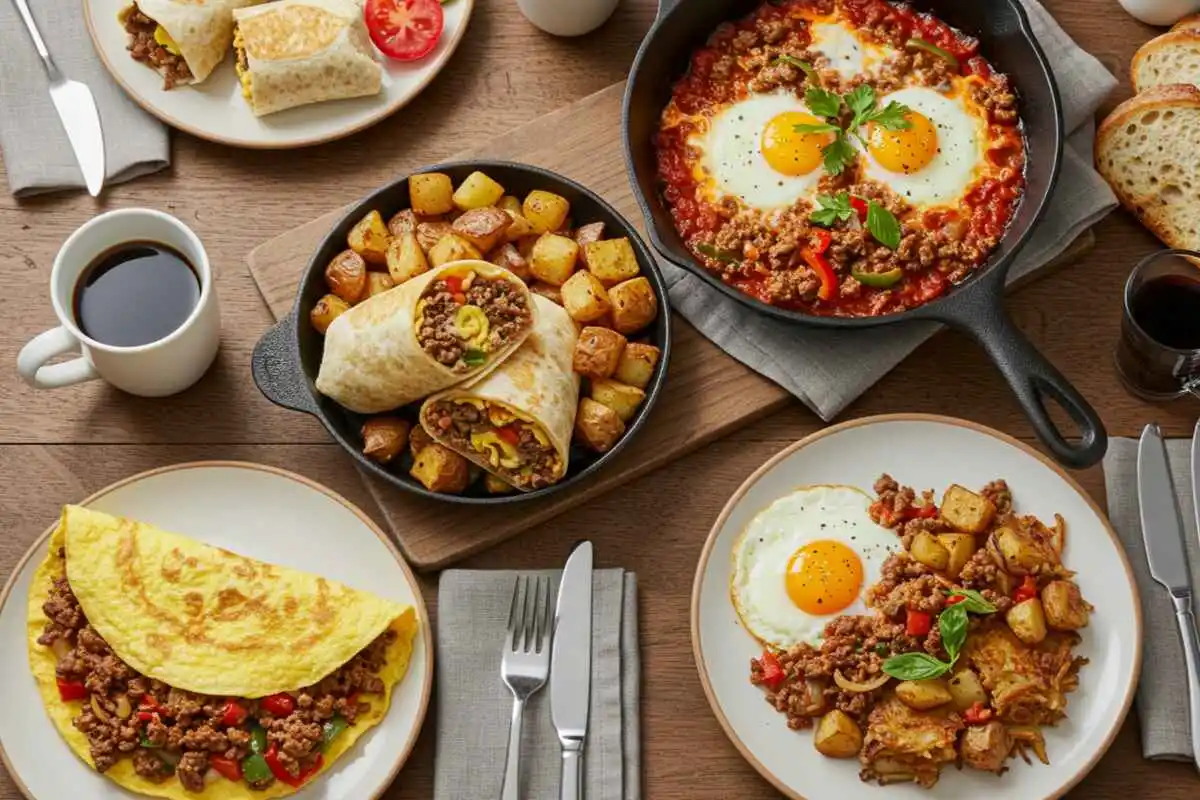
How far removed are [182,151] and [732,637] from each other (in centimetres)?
238

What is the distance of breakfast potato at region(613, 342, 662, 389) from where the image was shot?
417 cm

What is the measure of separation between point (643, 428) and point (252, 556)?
1215mm

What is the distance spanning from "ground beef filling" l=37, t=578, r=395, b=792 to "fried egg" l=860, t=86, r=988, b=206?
82.7 inches

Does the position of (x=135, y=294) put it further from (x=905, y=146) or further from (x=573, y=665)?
(x=905, y=146)

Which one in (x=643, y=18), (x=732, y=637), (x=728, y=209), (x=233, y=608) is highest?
(x=643, y=18)

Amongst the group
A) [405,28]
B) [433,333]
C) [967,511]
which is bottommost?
[967,511]

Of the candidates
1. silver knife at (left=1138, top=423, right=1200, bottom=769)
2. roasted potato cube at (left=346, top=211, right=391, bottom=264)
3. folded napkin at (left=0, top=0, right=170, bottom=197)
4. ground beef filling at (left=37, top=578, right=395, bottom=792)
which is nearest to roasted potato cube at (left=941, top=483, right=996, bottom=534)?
silver knife at (left=1138, top=423, right=1200, bottom=769)

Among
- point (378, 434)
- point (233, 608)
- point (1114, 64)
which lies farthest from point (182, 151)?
point (1114, 64)

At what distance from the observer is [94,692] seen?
3.96 meters

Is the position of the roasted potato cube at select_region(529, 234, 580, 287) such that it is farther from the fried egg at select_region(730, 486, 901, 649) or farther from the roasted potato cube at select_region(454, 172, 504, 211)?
the fried egg at select_region(730, 486, 901, 649)

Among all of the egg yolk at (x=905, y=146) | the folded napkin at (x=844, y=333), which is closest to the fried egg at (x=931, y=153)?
the egg yolk at (x=905, y=146)

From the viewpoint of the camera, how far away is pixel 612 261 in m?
4.23

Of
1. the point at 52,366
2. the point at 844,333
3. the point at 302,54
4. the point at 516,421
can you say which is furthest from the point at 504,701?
the point at 302,54

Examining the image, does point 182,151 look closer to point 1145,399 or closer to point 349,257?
point 349,257
